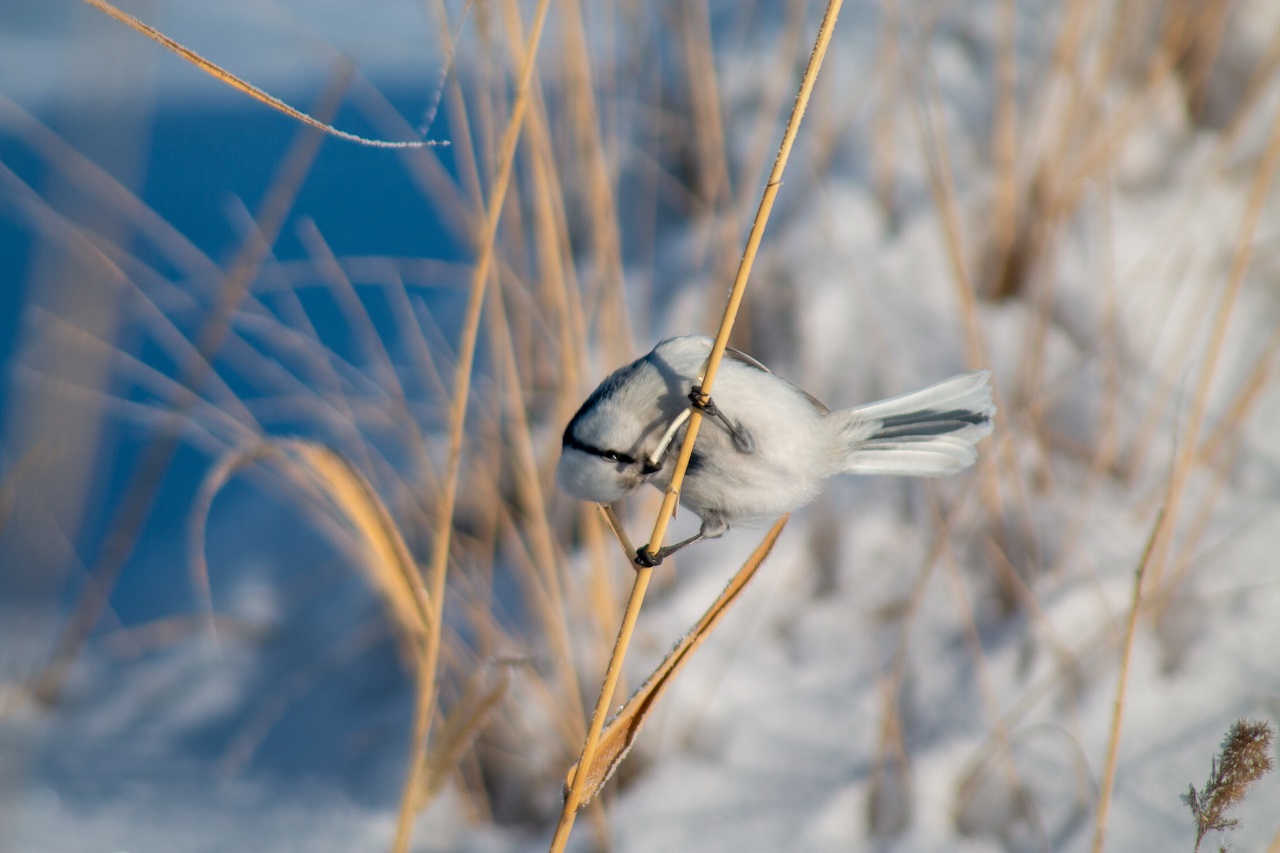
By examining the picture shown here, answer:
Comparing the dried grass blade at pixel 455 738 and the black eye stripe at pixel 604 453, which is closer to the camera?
the black eye stripe at pixel 604 453

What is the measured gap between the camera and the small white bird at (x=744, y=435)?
43 cm

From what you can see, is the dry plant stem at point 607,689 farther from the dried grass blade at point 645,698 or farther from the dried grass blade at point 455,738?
the dried grass blade at point 455,738

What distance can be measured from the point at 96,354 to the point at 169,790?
0.64 metres

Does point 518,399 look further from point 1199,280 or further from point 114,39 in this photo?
point 1199,280

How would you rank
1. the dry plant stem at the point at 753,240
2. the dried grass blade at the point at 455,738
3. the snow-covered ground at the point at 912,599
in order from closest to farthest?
the dry plant stem at the point at 753,240, the dried grass blade at the point at 455,738, the snow-covered ground at the point at 912,599

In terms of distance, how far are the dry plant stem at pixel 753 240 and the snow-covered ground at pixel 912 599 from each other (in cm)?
42

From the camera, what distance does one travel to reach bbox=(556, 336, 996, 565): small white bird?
1.42 ft

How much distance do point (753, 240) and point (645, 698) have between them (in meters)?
0.25

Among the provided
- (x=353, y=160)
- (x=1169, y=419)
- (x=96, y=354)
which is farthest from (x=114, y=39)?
(x=353, y=160)

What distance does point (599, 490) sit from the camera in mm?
411

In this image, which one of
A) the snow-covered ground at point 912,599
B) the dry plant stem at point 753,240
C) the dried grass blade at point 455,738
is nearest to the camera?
the dry plant stem at point 753,240

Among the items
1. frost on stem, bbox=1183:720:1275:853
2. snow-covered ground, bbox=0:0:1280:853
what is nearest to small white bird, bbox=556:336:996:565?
frost on stem, bbox=1183:720:1275:853

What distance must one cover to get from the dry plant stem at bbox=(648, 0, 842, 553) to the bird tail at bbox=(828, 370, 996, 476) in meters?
0.12

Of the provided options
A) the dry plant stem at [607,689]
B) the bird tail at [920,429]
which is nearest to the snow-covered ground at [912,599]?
the bird tail at [920,429]
